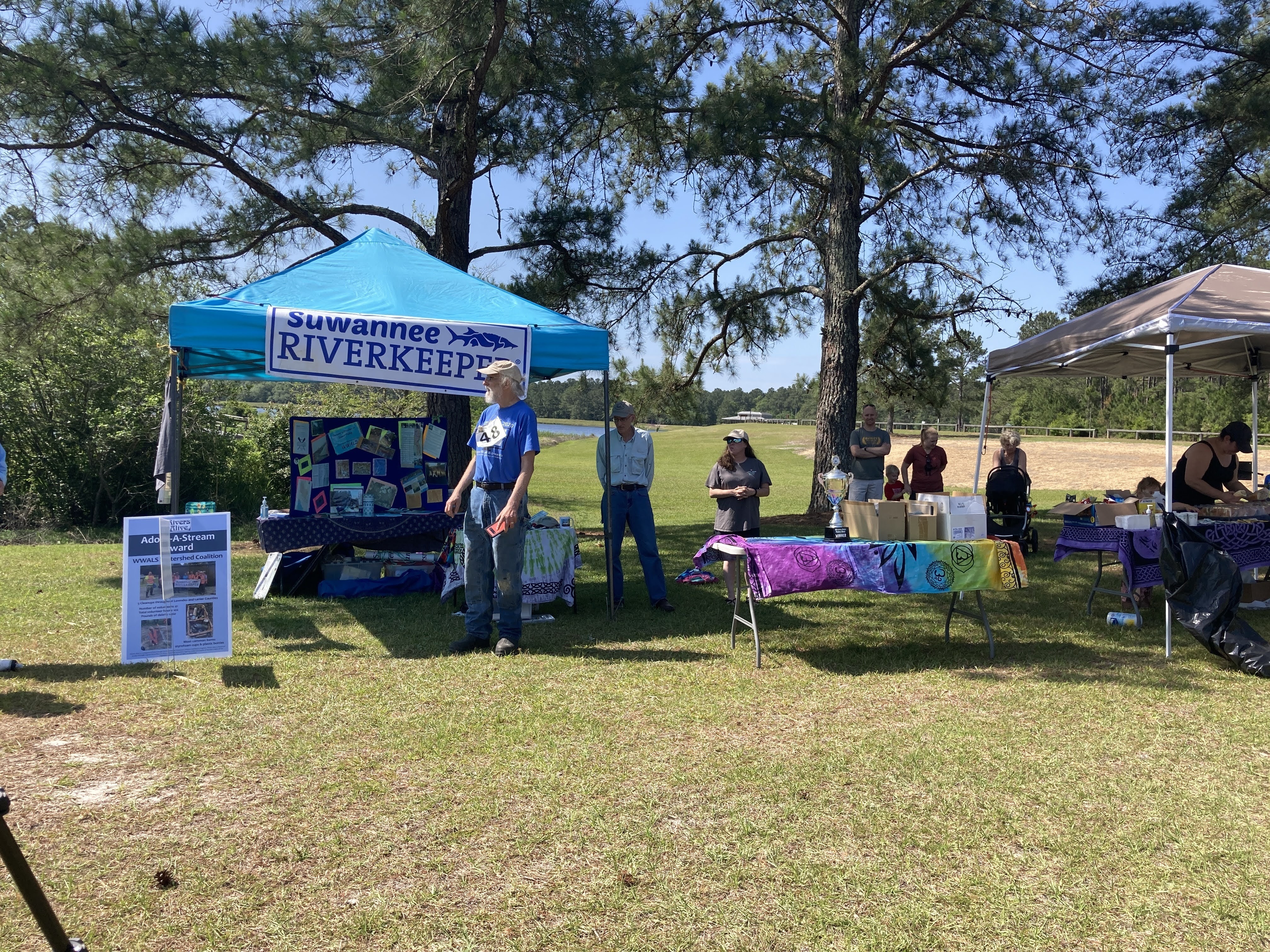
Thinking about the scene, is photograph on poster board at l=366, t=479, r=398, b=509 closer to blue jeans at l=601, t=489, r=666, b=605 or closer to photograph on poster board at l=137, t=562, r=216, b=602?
blue jeans at l=601, t=489, r=666, b=605

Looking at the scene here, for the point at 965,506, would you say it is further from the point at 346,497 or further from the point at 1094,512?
the point at 346,497

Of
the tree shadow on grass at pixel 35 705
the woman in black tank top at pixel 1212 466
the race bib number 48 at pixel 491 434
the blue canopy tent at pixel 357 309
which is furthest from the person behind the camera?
the woman in black tank top at pixel 1212 466

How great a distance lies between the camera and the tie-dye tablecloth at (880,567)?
16.7 feet

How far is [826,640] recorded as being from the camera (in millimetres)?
6051

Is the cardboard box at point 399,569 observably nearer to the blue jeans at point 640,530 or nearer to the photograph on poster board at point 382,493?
the photograph on poster board at point 382,493

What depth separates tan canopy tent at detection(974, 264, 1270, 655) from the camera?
564 cm

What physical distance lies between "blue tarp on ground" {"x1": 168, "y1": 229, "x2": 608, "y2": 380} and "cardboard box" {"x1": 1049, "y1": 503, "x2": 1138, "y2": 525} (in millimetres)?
3828

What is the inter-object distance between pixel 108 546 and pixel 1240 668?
11376 mm

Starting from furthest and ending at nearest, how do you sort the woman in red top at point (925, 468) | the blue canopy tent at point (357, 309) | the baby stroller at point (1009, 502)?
the woman in red top at point (925, 468) < the baby stroller at point (1009, 502) < the blue canopy tent at point (357, 309)

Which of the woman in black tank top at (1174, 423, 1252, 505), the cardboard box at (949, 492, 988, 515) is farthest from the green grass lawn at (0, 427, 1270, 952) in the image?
the woman in black tank top at (1174, 423, 1252, 505)

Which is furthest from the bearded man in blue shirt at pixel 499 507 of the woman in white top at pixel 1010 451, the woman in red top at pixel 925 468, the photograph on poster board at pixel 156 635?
the woman in white top at pixel 1010 451

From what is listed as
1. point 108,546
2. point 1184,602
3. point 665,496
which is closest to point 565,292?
point 108,546

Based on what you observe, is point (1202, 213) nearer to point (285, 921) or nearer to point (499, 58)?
point (499, 58)

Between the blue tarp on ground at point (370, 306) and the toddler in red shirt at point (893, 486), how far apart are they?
4.11 metres
